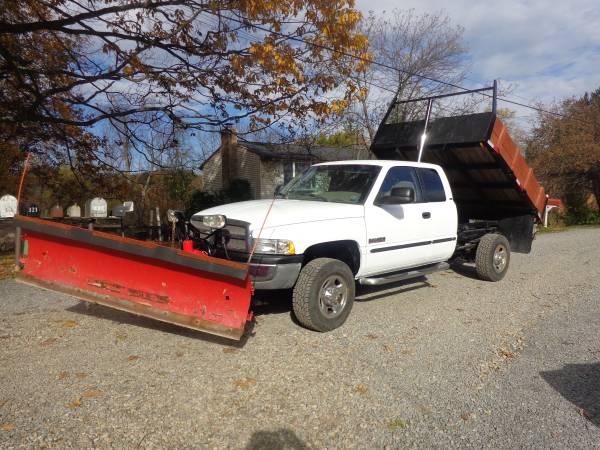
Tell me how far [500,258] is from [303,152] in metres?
13.0

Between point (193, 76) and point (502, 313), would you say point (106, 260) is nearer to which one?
point (502, 313)

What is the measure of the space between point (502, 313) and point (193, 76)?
304 inches

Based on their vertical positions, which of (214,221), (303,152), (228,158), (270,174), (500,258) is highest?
(228,158)

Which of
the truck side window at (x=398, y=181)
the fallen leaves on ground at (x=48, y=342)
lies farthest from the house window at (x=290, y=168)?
the fallen leaves on ground at (x=48, y=342)

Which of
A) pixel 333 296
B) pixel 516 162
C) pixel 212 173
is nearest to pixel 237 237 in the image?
pixel 333 296

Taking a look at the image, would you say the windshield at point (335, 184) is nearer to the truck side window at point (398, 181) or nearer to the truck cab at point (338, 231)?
the truck cab at point (338, 231)

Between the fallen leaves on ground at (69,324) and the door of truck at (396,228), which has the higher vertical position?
the door of truck at (396,228)

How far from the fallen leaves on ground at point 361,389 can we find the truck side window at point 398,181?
250 centimetres

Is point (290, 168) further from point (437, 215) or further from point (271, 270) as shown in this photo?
point (271, 270)

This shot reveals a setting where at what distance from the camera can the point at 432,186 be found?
6758mm

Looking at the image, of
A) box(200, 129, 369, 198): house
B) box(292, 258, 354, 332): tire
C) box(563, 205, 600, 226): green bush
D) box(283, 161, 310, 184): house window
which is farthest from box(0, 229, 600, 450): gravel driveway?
box(563, 205, 600, 226): green bush

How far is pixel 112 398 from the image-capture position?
356cm

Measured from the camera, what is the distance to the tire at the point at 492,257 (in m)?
7.85

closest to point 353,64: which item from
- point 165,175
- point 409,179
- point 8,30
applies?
point 409,179
